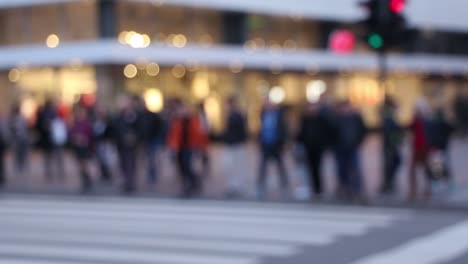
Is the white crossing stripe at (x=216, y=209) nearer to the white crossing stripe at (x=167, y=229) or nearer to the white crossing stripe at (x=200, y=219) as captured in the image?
the white crossing stripe at (x=167, y=229)

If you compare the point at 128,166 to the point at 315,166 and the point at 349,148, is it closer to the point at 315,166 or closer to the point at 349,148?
the point at 315,166

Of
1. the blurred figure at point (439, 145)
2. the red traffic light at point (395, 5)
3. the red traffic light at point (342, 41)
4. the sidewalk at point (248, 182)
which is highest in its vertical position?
the red traffic light at point (395, 5)

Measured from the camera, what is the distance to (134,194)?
19.7 metres

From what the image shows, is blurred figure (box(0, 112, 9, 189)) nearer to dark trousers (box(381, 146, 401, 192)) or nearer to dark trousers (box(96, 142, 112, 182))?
dark trousers (box(96, 142, 112, 182))

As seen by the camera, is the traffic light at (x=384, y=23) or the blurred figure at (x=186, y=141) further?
the blurred figure at (x=186, y=141)

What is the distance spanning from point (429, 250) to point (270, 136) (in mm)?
6907

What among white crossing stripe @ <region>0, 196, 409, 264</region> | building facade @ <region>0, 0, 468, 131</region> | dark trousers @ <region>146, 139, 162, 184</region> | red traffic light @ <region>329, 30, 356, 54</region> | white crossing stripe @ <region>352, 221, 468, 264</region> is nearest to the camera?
white crossing stripe @ <region>352, 221, 468, 264</region>

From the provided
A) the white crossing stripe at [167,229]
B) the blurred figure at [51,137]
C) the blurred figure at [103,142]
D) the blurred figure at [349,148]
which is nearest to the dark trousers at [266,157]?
the white crossing stripe at [167,229]

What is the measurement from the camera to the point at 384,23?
58.6 ft

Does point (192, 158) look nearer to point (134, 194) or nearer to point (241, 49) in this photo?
point (134, 194)

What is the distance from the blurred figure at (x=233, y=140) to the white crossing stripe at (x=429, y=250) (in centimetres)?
631

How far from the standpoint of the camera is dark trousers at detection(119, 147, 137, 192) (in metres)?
20.1

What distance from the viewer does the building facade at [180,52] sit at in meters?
37.2

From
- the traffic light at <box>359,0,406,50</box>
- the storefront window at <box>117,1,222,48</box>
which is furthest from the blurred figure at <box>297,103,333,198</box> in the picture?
A: the storefront window at <box>117,1,222,48</box>
